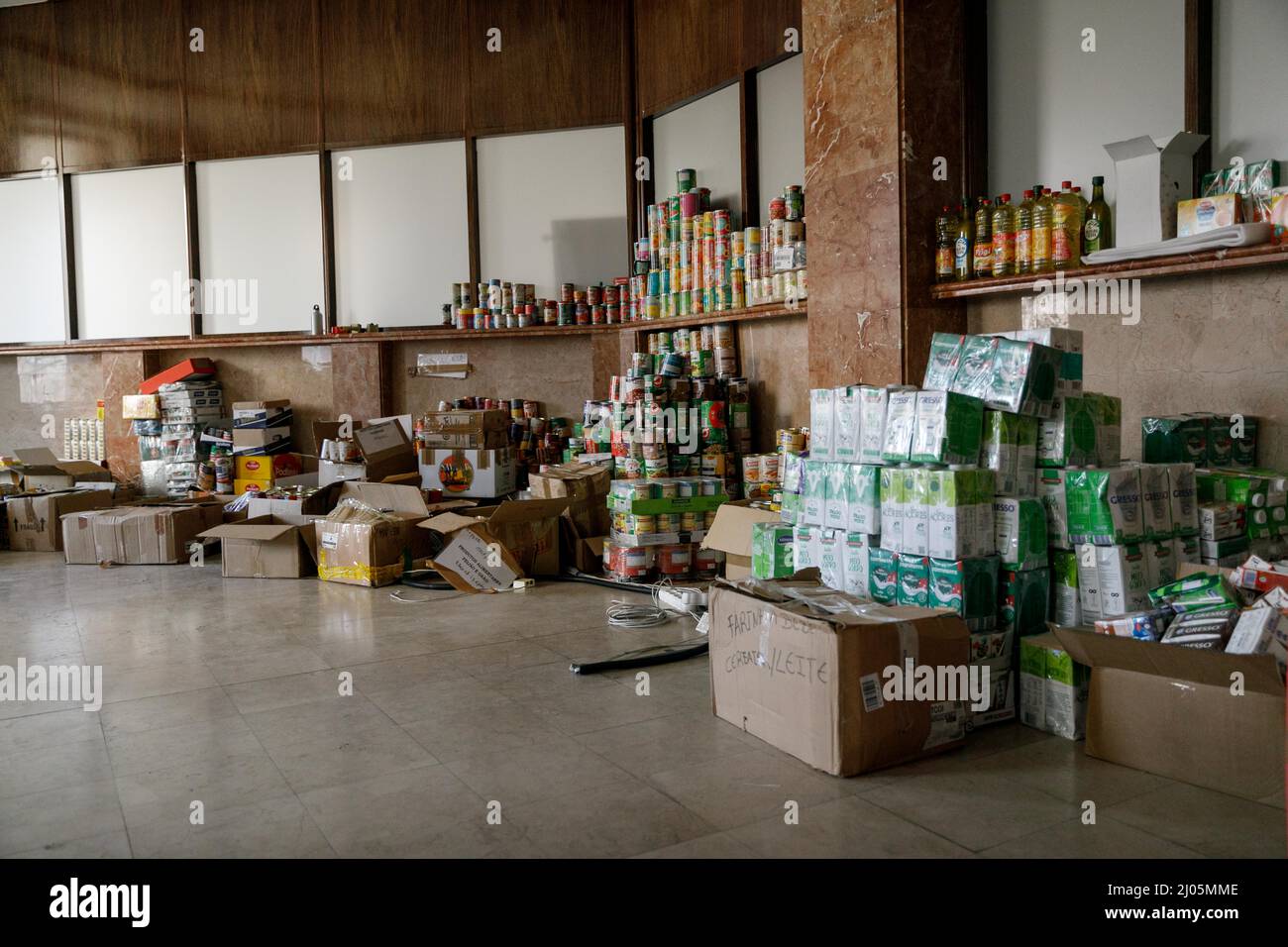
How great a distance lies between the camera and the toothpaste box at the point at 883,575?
357 cm

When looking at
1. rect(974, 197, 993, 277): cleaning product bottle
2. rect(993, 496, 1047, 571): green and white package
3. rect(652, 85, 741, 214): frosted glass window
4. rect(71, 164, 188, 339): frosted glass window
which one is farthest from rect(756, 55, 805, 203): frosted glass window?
rect(71, 164, 188, 339): frosted glass window

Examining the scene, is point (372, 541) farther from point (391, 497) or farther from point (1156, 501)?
point (1156, 501)

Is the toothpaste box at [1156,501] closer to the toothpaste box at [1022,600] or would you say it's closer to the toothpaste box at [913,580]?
the toothpaste box at [1022,600]

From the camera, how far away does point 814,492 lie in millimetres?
3873

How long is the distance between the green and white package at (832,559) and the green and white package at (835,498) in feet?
0.11

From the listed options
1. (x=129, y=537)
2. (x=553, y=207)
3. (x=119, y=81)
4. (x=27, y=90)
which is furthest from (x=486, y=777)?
(x=27, y=90)

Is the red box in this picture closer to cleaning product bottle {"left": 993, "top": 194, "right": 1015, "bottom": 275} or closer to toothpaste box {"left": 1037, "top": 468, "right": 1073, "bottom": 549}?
cleaning product bottle {"left": 993, "top": 194, "right": 1015, "bottom": 275}

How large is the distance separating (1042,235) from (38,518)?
7.20 m

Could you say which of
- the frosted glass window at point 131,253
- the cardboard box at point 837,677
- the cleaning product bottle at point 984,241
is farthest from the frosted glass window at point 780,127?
the frosted glass window at point 131,253

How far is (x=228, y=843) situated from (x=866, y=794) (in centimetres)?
167

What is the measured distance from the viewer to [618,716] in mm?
3549
